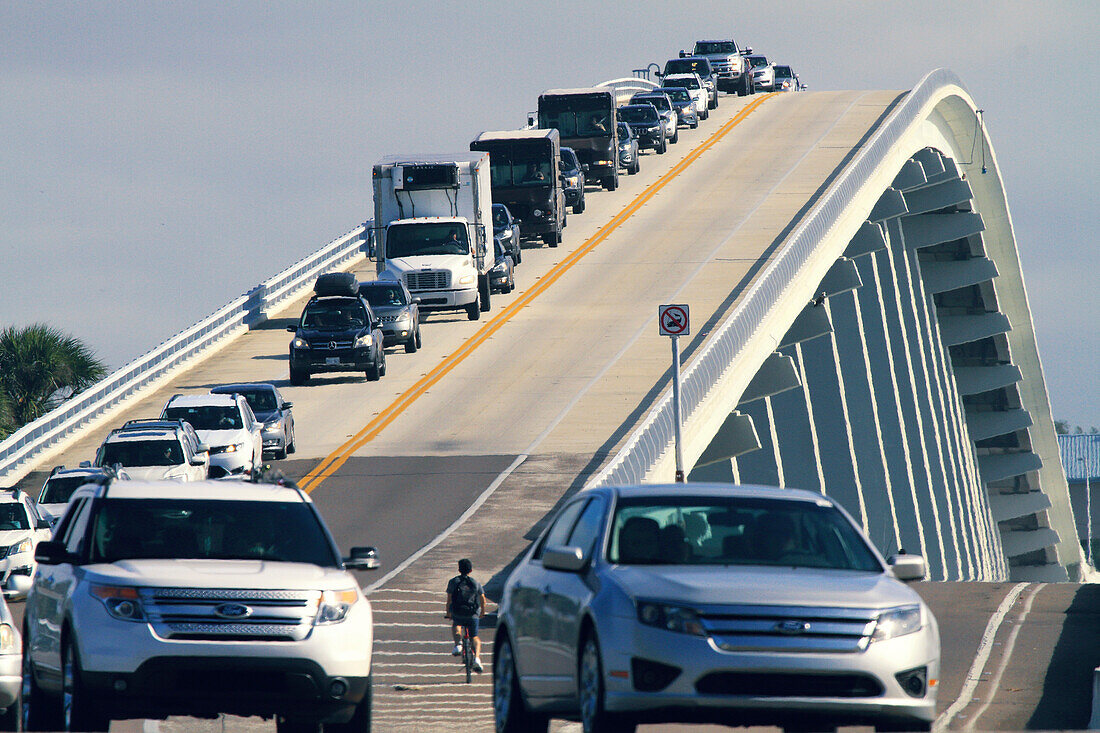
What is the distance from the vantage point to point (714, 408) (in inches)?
1384

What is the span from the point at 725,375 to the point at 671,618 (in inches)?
1092

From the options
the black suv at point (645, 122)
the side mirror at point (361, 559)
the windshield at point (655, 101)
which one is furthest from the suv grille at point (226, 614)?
the windshield at point (655, 101)

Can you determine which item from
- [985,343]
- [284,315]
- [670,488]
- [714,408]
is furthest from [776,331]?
[985,343]

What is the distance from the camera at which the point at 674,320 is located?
2814cm

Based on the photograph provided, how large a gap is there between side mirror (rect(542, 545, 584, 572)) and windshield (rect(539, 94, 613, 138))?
177 ft

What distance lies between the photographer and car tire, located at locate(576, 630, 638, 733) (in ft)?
30.2

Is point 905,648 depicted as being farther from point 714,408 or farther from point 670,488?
point 714,408

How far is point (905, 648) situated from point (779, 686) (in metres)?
0.69

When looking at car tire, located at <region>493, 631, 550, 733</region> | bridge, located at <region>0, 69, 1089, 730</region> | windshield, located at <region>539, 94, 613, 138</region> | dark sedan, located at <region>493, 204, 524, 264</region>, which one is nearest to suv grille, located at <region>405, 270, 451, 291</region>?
bridge, located at <region>0, 69, 1089, 730</region>

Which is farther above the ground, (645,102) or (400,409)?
(645,102)

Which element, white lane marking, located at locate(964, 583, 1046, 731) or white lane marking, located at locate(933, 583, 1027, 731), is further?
white lane marking, located at locate(964, 583, 1046, 731)

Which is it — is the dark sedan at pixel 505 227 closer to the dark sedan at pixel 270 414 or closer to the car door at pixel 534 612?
the dark sedan at pixel 270 414

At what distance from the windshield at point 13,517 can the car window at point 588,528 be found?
16.8 metres

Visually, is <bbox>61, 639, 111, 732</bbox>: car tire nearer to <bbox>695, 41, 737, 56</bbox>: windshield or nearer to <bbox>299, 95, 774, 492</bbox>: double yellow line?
<bbox>299, 95, 774, 492</bbox>: double yellow line
